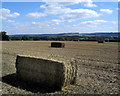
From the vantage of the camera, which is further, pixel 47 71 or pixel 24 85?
pixel 24 85

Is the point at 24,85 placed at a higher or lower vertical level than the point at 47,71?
lower

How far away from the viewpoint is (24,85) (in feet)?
26.0

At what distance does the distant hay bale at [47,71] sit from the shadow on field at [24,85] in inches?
8.3

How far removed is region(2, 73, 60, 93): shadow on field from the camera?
7.21m

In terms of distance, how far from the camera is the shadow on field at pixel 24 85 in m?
7.21

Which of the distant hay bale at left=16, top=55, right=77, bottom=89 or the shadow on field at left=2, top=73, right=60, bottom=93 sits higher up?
the distant hay bale at left=16, top=55, right=77, bottom=89

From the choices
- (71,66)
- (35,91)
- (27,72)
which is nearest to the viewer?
(35,91)

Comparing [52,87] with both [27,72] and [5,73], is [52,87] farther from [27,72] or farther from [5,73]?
[5,73]

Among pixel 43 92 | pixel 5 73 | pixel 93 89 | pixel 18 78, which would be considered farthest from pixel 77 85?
pixel 5 73

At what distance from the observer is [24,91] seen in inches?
276

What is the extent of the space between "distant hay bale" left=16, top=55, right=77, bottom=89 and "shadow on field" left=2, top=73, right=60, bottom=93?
0.69 feet

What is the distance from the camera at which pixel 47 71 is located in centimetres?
745

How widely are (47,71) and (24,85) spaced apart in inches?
60.1

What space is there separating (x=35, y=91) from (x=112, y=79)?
15.3ft
